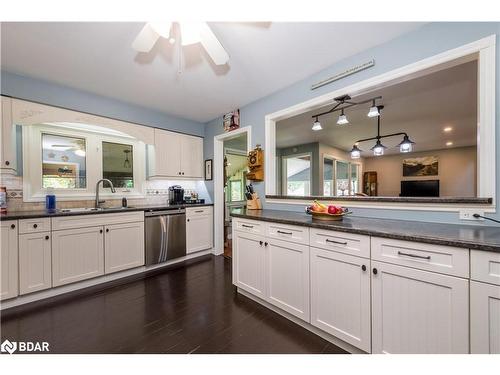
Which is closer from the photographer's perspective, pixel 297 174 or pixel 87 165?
pixel 87 165

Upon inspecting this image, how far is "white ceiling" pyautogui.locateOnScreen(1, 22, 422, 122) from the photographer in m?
1.58

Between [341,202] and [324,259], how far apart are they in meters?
0.73

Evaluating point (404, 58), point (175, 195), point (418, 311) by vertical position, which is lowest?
point (418, 311)

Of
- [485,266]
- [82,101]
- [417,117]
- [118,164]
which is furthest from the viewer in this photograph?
[417,117]

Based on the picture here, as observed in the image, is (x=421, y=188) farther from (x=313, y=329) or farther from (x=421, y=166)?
(x=313, y=329)

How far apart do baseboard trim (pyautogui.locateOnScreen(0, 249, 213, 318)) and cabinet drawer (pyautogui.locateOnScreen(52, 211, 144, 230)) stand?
0.66 meters

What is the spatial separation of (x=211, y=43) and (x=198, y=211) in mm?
2548

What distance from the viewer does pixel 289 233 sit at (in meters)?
1.72

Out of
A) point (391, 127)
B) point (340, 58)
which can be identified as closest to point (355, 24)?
point (340, 58)

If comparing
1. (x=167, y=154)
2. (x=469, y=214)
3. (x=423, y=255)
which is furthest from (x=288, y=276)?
(x=167, y=154)

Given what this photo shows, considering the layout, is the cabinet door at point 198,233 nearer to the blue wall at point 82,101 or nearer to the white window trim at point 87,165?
the white window trim at point 87,165

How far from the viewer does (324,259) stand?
1.49m

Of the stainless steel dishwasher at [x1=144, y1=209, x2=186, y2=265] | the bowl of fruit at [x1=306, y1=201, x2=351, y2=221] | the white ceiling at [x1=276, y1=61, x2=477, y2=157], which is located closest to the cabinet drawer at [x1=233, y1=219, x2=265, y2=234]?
the bowl of fruit at [x1=306, y1=201, x2=351, y2=221]

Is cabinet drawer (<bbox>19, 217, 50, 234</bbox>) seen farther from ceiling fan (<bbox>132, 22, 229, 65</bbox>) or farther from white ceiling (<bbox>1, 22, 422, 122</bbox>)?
ceiling fan (<bbox>132, 22, 229, 65</bbox>)
